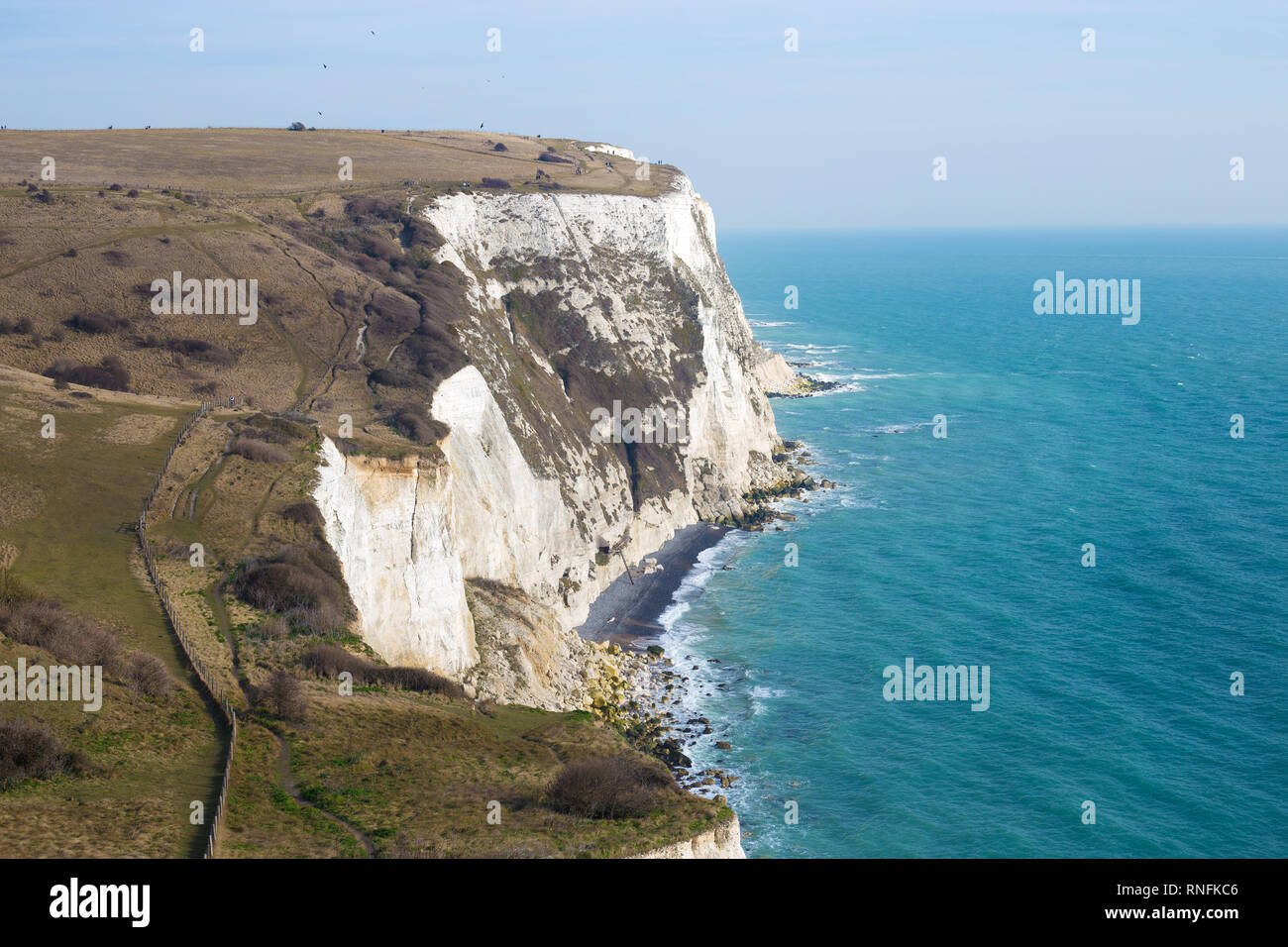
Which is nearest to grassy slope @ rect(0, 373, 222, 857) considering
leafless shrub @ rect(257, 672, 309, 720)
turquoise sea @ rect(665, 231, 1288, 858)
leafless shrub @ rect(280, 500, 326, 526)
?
leafless shrub @ rect(257, 672, 309, 720)

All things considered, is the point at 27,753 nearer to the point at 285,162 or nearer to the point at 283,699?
the point at 283,699

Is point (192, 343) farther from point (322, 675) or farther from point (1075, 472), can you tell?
point (1075, 472)

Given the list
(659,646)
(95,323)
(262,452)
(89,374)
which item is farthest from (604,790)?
(95,323)

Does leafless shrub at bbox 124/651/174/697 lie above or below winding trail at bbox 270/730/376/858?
above

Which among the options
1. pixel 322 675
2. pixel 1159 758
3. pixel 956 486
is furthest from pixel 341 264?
pixel 1159 758

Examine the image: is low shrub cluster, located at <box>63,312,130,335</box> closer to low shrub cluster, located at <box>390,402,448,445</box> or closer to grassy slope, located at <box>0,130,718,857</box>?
grassy slope, located at <box>0,130,718,857</box>
